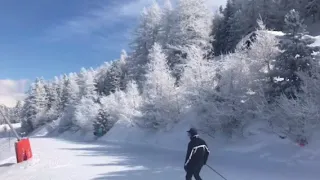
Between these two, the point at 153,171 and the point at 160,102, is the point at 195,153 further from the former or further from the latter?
the point at 160,102

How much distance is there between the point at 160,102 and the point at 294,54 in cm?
1589

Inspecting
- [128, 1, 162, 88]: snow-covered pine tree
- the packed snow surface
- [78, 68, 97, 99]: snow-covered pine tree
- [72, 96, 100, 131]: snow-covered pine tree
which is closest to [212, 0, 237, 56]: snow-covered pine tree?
[128, 1, 162, 88]: snow-covered pine tree

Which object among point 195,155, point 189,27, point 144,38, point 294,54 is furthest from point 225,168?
point 144,38

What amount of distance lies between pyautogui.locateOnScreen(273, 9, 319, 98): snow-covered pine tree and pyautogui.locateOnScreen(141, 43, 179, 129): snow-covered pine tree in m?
13.9

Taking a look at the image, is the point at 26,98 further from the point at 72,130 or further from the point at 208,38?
the point at 208,38

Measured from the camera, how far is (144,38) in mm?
55062

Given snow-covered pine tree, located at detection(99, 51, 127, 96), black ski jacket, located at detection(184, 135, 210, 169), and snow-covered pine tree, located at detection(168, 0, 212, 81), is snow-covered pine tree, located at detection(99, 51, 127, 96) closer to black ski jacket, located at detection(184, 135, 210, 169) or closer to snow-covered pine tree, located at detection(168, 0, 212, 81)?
snow-covered pine tree, located at detection(168, 0, 212, 81)

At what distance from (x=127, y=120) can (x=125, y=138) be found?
13.3 ft

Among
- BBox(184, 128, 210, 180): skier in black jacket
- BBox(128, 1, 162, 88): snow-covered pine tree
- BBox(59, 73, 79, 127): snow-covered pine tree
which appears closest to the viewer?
BBox(184, 128, 210, 180): skier in black jacket

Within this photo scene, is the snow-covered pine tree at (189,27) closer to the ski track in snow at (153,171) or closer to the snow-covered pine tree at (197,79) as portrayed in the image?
the snow-covered pine tree at (197,79)

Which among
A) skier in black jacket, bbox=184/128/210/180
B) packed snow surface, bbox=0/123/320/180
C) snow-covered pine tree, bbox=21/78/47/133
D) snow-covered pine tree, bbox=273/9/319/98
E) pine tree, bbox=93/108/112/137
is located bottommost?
packed snow surface, bbox=0/123/320/180

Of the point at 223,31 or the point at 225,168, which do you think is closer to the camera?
the point at 225,168

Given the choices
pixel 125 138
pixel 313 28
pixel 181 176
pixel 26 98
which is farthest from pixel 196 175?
pixel 26 98

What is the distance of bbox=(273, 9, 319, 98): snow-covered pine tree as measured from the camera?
748 inches
